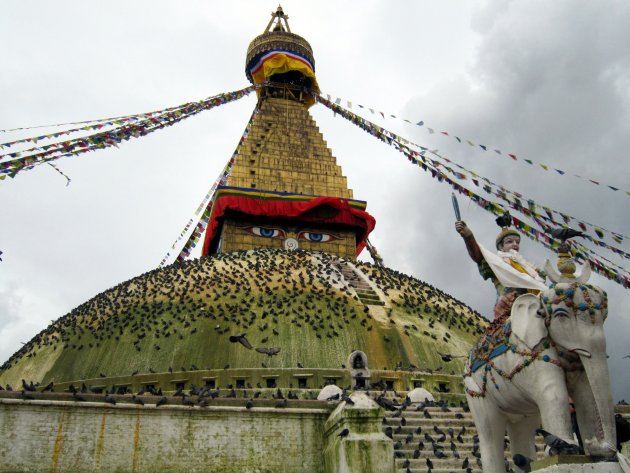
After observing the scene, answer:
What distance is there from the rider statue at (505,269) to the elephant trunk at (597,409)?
3.41 feet

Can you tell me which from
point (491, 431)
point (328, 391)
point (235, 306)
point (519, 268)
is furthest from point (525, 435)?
point (235, 306)

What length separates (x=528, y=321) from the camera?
17.7 feet

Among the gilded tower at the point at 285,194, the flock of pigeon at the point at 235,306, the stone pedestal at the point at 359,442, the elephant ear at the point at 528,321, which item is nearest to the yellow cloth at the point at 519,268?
the elephant ear at the point at 528,321

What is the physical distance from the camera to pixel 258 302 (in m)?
14.3

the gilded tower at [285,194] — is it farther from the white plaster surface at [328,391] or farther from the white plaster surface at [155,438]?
the white plaster surface at [155,438]

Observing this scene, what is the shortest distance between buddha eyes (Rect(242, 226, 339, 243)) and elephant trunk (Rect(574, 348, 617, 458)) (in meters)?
15.6

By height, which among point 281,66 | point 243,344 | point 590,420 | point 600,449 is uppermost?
point 281,66

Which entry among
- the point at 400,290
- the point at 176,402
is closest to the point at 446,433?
the point at 176,402

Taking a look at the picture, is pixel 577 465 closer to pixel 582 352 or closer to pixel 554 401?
pixel 554 401

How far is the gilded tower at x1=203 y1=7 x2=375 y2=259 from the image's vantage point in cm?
2009

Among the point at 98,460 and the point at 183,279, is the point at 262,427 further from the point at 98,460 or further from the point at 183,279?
the point at 183,279

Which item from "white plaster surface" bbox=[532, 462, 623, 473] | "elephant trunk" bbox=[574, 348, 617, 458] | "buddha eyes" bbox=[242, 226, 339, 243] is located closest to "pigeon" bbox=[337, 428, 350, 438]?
"elephant trunk" bbox=[574, 348, 617, 458]

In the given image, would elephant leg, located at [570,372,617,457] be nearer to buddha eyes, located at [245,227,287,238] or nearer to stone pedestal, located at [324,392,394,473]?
stone pedestal, located at [324,392,394,473]

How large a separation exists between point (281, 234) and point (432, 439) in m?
11.6
